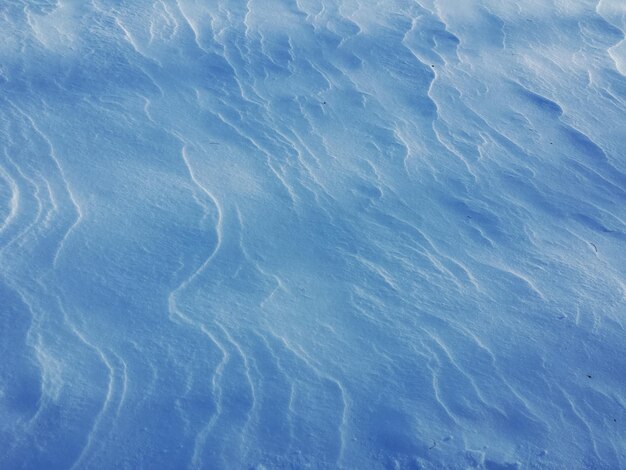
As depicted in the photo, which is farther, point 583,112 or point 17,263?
point 583,112

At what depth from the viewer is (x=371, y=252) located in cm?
228

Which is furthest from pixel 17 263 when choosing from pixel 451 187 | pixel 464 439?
pixel 451 187

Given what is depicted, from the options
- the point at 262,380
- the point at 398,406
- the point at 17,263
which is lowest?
the point at 17,263

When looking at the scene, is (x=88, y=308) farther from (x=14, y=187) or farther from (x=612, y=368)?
(x=612, y=368)

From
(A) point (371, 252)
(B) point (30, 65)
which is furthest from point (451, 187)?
(B) point (30, 65)

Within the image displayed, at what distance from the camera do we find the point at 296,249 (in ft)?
7.35

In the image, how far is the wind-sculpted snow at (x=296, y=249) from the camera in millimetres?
1729

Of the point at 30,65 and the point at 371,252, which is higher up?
the point at 371,252

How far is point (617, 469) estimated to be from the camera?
1.75 m

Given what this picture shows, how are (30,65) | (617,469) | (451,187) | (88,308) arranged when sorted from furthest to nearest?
(30,65) < (451,187) < (88,308) < (617,469)

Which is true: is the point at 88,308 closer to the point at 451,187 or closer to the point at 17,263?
the point at 17,263

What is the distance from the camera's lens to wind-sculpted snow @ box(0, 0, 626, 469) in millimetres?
1729

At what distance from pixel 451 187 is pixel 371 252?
605 millimetres

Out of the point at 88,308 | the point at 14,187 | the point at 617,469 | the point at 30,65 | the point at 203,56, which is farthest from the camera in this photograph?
the point at 203,56
